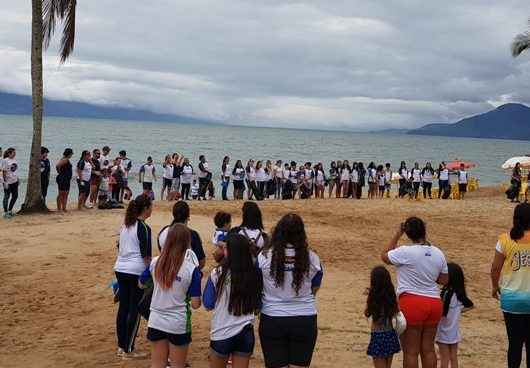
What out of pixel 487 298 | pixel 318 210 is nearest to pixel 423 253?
pixel 487 298

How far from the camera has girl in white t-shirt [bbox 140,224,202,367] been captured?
4836 mm

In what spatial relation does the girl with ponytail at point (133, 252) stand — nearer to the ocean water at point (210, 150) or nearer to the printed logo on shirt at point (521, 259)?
the printed logo on shirt at point (521, 259)

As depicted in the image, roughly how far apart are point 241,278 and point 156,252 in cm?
803

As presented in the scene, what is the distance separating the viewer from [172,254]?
4.83m

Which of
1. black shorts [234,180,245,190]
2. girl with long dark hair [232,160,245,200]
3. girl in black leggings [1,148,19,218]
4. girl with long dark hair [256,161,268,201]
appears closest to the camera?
girl in black leggings [1,148,19,218]

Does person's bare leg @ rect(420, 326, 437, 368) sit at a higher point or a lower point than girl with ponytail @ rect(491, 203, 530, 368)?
lower

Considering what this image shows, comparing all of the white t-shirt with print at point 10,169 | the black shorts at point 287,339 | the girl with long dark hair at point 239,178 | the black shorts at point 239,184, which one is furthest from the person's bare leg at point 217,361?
the black shorts at point 239,184

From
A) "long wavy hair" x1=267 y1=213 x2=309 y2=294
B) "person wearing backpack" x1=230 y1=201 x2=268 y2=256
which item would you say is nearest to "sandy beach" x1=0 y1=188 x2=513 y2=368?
"person wearing backpack" x1=230 y1=201 x2=268 y2=256

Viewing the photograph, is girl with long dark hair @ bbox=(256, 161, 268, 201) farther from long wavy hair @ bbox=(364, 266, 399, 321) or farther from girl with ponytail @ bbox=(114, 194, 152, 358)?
long wavy hair @ bbox=(364, 266, 399, 321)

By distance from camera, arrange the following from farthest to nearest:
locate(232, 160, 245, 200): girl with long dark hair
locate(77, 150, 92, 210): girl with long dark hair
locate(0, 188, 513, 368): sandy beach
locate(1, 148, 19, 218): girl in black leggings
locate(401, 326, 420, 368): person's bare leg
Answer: locate(232, 160, 245, 200): girl with long dark hair < locate(77, 150, 92, 210): girl with long dark hair < locate(1, 148, 19, 218): girl in black leggings < locate(0, 188, 513, 368): sandy beach < locate(401, 326, 420, 368): person's bare leg

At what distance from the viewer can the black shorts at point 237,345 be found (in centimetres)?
455

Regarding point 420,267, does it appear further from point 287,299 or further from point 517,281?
point 287,299

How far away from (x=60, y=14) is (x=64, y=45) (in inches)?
34.9

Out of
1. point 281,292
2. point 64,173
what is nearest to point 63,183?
point 64,173
